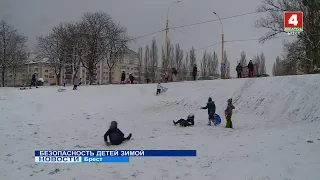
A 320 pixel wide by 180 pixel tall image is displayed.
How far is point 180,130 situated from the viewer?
13.6 meters

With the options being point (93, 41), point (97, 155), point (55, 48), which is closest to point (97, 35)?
point (93, 41)

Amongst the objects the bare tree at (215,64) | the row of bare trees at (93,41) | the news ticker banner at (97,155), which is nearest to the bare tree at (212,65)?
the bare tree at (215,64)

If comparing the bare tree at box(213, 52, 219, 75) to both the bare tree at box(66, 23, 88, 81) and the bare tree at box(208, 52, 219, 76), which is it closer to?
the bare tree at box(208, 52, 219, 76)

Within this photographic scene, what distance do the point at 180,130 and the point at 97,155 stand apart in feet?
18.4

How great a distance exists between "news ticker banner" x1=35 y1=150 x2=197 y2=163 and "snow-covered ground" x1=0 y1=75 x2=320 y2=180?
1.24 ft

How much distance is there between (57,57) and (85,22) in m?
9.65

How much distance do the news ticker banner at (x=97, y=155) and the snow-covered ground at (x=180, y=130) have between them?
1.24 feet

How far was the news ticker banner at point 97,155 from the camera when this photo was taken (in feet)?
28.2

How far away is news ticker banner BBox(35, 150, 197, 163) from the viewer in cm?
861

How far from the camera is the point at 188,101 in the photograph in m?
22.4

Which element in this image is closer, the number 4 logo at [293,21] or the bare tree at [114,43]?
the number 4 logo at [293,21]

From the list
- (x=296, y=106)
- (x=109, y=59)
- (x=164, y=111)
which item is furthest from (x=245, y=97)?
(x=109, y=59)

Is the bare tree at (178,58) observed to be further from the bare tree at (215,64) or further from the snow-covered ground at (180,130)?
the snow-covered ground at (180,130)

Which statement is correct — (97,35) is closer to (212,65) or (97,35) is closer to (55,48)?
(55,48)
